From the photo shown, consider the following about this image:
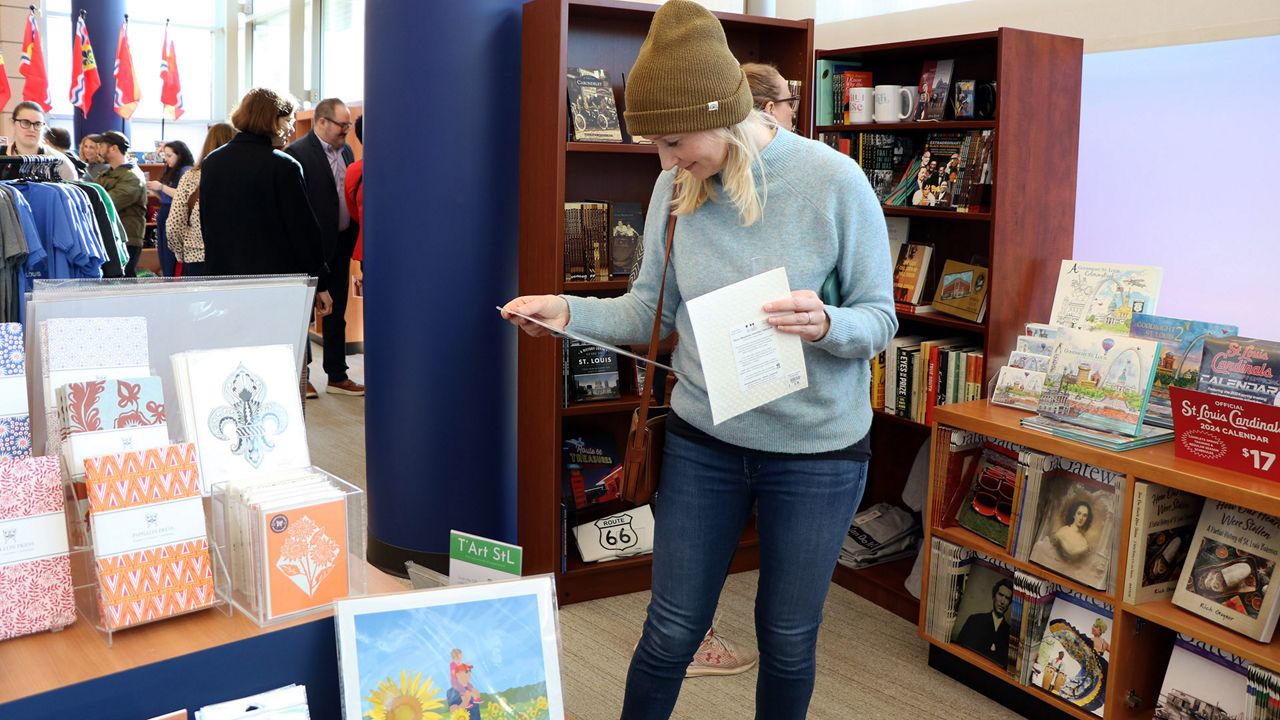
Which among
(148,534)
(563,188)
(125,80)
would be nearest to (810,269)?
(148,534)

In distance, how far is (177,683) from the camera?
1366mm

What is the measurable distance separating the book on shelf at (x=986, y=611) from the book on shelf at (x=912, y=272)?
0.95m

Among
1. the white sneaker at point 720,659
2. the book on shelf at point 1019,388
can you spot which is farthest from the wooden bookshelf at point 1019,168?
the white sneaker at point 720,659

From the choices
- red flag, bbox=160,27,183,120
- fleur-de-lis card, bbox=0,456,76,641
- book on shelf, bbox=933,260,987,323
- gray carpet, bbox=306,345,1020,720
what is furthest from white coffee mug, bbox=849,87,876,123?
red flag, bbox=160,27,183,120

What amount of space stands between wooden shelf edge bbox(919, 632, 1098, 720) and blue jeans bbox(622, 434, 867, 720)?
1031mm

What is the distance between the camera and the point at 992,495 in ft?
9.80

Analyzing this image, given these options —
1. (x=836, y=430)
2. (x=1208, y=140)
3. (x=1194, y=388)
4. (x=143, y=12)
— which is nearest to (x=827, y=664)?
(x=1194, y=388)

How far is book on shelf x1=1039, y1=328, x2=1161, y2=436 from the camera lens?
2625 mm

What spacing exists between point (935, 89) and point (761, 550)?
6.64 ft

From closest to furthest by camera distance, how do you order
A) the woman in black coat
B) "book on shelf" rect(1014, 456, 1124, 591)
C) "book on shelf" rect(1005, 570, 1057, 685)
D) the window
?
"book on shelf" rect(1014, 456, 1124, 591) < "book on shelf" rect(1005, 570, 1057, 685) < the woman in black coat < the window

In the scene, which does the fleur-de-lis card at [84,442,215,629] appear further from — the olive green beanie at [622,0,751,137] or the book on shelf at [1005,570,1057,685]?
the book on shelf at [1005,570,1057,685]

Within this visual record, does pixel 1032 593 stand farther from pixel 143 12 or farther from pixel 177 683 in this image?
pixel 143 12

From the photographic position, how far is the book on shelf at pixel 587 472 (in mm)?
3682

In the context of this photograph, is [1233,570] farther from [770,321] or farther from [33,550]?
[33,550]
